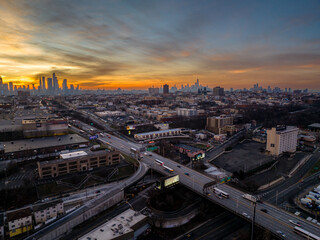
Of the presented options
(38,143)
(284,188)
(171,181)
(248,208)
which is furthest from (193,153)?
(38,143)

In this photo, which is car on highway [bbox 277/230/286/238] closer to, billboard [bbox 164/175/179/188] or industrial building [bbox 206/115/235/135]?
billboard [bbox 164/175/179/188]

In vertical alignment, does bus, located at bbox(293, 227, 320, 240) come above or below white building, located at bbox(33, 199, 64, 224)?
above

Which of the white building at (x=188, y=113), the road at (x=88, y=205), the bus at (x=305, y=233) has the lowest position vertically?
the road at (x=88, y=205)

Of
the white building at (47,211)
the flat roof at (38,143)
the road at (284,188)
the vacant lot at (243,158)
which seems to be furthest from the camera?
the flat roof at (38,143)

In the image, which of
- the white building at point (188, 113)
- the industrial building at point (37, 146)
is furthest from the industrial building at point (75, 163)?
the white building at point (188, 113)

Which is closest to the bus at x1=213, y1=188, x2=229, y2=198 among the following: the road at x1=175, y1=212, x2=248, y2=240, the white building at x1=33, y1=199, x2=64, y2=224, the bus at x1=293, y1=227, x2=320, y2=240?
the road at x1=175, y1=212, x2=248, y2=240

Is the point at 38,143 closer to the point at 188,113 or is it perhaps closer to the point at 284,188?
the point at 284,188

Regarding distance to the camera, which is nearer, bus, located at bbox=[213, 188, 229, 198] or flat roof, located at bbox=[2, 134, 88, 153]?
bus, located at bbox=[213, 188, 229, 198]

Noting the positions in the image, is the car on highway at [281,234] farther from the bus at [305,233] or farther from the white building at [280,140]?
the white building at [280,140]
